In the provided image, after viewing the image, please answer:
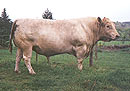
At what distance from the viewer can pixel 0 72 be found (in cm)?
727

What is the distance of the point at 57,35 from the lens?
24.1 feet

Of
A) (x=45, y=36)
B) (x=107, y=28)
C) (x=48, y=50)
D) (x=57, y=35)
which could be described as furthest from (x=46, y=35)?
(x=107, y=28)

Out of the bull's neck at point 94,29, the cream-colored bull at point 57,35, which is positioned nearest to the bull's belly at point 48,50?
the cream-colored bull at point 57,35

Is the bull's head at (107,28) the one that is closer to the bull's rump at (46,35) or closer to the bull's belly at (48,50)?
the bull's rump at (46,35)

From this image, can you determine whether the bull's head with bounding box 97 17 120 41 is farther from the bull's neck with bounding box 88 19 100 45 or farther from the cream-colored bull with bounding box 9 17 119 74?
the bull's neck with bounding box 88 19 100 45

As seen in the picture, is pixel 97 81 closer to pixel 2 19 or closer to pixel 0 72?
pixel 0 72

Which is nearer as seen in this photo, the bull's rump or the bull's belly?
the bull's rump

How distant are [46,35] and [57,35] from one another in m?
0.42

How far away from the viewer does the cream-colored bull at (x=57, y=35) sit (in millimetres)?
7093

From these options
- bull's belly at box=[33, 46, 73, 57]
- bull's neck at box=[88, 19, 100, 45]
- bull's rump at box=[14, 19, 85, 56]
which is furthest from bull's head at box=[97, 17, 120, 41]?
bull's belly at box=[33, 46, 73, 57]

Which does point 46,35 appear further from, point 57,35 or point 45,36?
point 57,35

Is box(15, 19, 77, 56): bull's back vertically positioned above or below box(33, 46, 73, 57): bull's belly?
above

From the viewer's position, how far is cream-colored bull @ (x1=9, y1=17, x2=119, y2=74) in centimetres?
709

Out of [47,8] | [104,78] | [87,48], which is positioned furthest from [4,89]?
[47,8]
